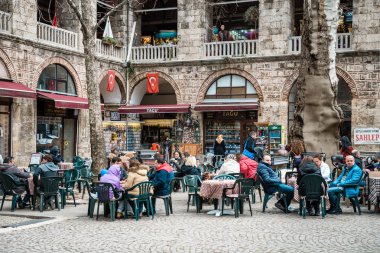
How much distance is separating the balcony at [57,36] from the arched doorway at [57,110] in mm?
923

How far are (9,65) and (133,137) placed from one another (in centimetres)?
884

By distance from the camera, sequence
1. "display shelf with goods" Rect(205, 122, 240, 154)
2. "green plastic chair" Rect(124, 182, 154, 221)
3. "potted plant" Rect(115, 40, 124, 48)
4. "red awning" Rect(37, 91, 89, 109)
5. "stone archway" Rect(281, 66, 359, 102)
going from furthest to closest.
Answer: "potted plant" Rect(115, 40, 124, 48) < "display shelf with goods" Rect(205, 122, 240, 154) < "stone archway" Rect(281, 66, 359, 102) < "red awning" Rect(37, 91, 89, 109) < "green plastic chair" Rect(124, 182, 154, 221)

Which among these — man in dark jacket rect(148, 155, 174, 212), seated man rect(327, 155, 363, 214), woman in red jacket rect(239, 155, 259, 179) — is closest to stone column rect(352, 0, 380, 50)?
woman in red jacket rect(239, 155, 259, 179)

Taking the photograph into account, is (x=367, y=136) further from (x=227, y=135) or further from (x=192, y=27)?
(x=192, y=27)

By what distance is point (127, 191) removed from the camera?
10.4 m

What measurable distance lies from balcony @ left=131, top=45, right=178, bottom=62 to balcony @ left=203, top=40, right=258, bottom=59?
167 cm

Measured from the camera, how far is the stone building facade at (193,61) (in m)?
19.8

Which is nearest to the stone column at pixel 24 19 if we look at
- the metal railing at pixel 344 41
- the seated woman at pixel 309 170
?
the metal railing at pixel 344 41

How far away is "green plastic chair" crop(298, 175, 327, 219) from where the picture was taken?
10641mm

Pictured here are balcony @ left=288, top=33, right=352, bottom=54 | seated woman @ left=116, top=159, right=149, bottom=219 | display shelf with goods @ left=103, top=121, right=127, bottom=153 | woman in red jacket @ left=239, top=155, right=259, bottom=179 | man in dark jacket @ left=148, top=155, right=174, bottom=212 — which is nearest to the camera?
seated woman @ left=116, top=159, right=149, bottom=219

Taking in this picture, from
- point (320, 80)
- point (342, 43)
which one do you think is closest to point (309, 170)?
point (320, 80)

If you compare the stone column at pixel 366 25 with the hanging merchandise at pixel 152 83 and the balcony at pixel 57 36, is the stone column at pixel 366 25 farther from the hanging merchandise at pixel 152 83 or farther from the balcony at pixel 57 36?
the balcony at pixel 57 36

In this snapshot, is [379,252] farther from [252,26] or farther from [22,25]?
[252,26]

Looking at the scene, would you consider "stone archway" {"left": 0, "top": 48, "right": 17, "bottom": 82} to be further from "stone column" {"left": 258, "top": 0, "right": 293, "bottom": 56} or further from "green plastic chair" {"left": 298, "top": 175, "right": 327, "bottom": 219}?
"green plastic chair" {"left": 298, "top": 175, "right": 327, "bottom": 219}
